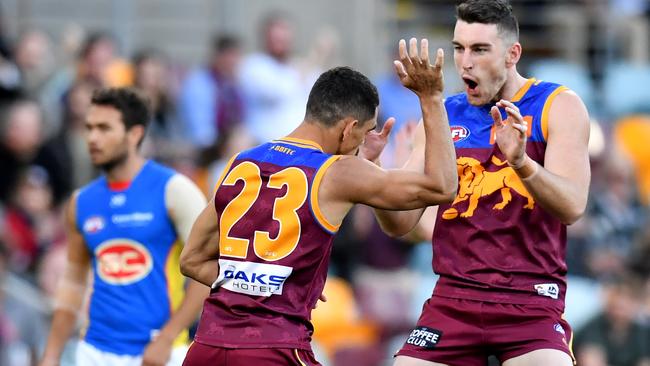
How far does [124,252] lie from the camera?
322 inches

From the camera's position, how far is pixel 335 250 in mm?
14625

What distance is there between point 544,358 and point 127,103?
336cm

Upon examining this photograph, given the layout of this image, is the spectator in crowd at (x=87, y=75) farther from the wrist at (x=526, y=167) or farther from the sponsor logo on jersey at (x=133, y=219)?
the wrist at (x=526, y=167)

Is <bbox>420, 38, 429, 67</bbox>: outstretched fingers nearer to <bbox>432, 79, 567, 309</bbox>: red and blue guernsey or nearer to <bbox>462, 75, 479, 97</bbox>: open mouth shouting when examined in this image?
<bbox>462, 75, 479, 97</bbox>: open mouth shouting

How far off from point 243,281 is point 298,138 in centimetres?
78

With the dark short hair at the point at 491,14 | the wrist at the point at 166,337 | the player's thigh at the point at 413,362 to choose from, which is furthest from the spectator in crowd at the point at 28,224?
the dark short hair at the point at 491,14

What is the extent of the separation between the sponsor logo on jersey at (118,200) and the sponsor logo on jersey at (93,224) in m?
0.12

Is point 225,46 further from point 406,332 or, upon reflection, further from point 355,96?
point 355,96

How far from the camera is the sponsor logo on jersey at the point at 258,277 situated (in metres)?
6.21

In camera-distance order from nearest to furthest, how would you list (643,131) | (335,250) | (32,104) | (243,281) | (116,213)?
(243,281)
(116,213)
(32,104)
(335,250)
(643,131)

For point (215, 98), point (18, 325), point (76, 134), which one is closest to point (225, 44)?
point (215, 98)

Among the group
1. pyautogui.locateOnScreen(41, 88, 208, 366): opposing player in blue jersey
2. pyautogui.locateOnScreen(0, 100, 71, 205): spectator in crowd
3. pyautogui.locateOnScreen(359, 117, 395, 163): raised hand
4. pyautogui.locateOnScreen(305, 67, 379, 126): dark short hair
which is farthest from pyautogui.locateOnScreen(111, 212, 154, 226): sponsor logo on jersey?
pyautogui.locateOnScreen(0, 100, 71, 205): spectator in crowd

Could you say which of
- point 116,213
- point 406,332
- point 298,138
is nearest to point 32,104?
point 406,332

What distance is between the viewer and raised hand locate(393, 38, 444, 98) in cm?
614
